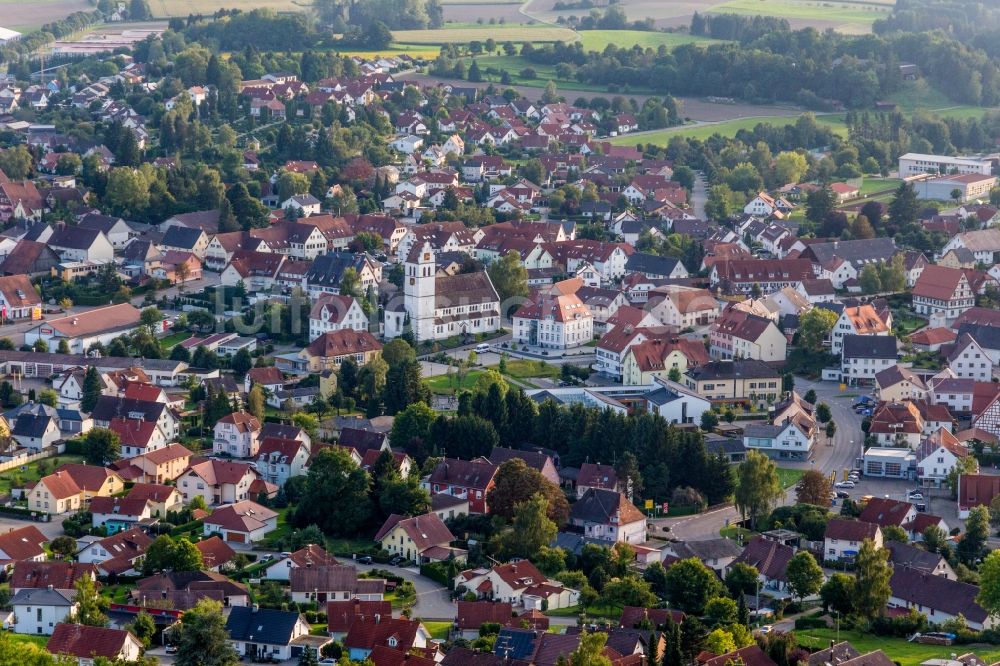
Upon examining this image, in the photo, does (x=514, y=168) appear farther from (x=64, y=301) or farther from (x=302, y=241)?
(x=64, y=301)

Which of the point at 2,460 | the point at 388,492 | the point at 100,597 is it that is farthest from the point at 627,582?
the point at 2,460

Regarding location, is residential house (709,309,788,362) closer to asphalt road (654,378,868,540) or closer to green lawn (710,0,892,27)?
asphalt road (654,378,868,540)

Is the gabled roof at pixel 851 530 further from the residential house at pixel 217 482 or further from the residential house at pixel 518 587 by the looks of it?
the residential house at pixel 217 482

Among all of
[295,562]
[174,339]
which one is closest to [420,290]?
[174,339]

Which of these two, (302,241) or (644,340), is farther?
(302,241)

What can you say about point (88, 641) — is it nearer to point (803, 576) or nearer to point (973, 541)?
point (803, 576)

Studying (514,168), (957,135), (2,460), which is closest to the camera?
(2,460)
